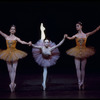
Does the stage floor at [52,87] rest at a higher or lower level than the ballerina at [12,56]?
lower

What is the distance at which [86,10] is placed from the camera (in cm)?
530

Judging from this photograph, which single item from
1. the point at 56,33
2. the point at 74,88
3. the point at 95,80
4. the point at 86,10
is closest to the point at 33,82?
the point at 74,88

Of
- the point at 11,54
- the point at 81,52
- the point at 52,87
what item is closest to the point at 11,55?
the point at 11,54

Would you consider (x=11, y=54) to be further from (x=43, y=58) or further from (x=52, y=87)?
(x=52, y=87)

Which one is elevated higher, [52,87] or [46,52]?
[46,52]

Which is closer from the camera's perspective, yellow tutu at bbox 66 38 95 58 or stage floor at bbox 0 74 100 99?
stage floor at bbox 0 74 100 99

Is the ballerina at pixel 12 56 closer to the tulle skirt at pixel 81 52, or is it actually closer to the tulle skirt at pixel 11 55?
the tulle skirt at pixel 11 55

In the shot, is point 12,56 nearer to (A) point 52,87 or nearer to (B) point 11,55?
(B) point 11,55

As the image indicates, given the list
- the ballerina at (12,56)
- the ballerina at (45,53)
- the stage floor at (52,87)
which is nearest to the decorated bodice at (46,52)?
the ballerina at (45,53)

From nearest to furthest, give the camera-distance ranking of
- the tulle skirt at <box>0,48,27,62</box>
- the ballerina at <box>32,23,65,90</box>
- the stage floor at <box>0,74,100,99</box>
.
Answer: the stage floor at <box>0,74,100,99</box> < the tulle skirt at <box>0,48,27,62</box> < the ballerina at <box>32,23,65,90</box>

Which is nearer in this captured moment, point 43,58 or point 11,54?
point 11,54

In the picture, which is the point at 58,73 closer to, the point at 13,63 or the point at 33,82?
the point at 33,82

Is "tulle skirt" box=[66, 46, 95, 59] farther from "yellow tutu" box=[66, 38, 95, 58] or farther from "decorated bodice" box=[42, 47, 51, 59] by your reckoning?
"decorated bodice" box=[42, 47, 51, 59]

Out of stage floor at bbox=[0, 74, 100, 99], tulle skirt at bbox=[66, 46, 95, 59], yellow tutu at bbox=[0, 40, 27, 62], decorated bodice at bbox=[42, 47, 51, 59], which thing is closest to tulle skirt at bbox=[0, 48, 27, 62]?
yellow tutu at bbox=[0, 40, 27, 62]
